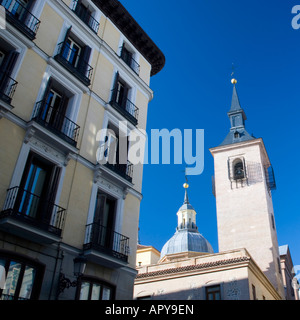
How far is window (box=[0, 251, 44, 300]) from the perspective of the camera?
896cm

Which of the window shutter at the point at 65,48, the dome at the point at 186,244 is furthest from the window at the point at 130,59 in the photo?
the dome at the point at 186,244

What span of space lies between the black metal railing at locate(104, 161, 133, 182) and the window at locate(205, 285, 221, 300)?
12.5 metres

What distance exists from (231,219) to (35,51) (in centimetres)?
2969

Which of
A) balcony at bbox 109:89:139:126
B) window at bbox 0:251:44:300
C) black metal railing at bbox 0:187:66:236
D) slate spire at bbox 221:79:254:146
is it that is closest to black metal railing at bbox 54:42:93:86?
balcony at bbox 109:89:139:126

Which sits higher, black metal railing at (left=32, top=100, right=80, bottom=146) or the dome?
the dome

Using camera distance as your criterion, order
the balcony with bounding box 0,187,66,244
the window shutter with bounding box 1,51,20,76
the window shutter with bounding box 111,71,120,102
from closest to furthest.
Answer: the balcony with bounding box 0,187,66,244
the window shutter with bounding box 1,51,20,76
the window shutter with bounding box 111,71,120,102

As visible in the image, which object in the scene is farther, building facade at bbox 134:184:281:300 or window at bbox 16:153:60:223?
building facade at bbox 134:184:281:300

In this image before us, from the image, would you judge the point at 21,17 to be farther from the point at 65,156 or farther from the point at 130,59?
the point at 130,59

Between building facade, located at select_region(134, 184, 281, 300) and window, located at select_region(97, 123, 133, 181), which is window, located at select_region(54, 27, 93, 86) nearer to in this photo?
window, located at select_region(97, 123, 133, 181)

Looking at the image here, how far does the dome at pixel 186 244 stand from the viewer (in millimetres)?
51750

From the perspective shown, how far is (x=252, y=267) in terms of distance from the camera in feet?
76.7

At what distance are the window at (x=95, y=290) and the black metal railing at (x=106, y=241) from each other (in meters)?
0.98

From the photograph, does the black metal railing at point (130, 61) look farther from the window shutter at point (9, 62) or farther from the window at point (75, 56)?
the window shutter at point (9, 62)

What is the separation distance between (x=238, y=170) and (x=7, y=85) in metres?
33.7
